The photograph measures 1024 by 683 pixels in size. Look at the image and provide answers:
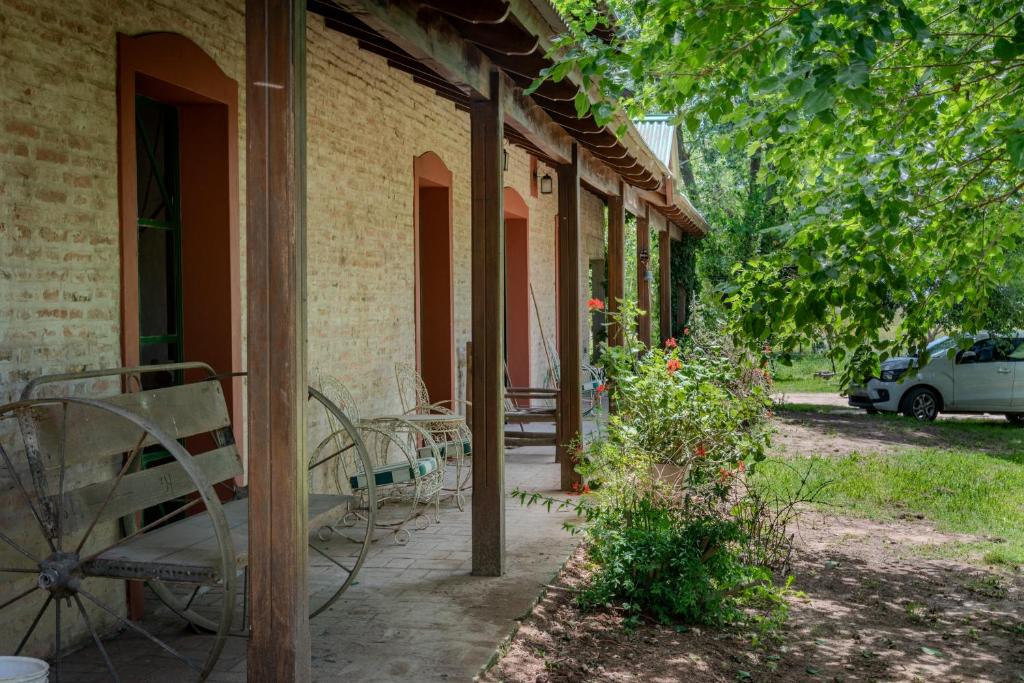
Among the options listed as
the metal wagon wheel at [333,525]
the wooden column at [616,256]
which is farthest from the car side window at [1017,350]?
the metal wagon wheel at [333,525]

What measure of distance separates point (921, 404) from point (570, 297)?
30.3ft

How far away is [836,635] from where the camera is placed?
4980 mm

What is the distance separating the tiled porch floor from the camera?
3.75 meters

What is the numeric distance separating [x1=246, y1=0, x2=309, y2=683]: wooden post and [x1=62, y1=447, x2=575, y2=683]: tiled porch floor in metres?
0.83

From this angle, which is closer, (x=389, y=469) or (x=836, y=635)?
(x=836, y=635)

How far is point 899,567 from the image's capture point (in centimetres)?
635

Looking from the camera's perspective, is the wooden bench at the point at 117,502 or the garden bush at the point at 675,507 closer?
the wooden bench at the point at 117,502

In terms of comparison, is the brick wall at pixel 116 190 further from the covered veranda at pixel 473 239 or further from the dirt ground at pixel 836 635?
the dirt ground at pixel 836 635

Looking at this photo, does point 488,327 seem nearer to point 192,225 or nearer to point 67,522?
point 192,225

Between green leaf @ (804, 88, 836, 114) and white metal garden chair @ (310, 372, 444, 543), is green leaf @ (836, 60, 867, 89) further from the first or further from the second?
white metal garden chair @ (310, 372, 444, 543)

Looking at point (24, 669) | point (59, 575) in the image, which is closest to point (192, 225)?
point (59, 575)

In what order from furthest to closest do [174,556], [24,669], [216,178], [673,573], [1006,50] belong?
[216,178] < [673,573] < [1006,50] < [174,556] < [24,669]

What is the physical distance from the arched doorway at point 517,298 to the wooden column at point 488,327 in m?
6.43

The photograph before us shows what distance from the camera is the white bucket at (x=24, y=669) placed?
2.78 metres
